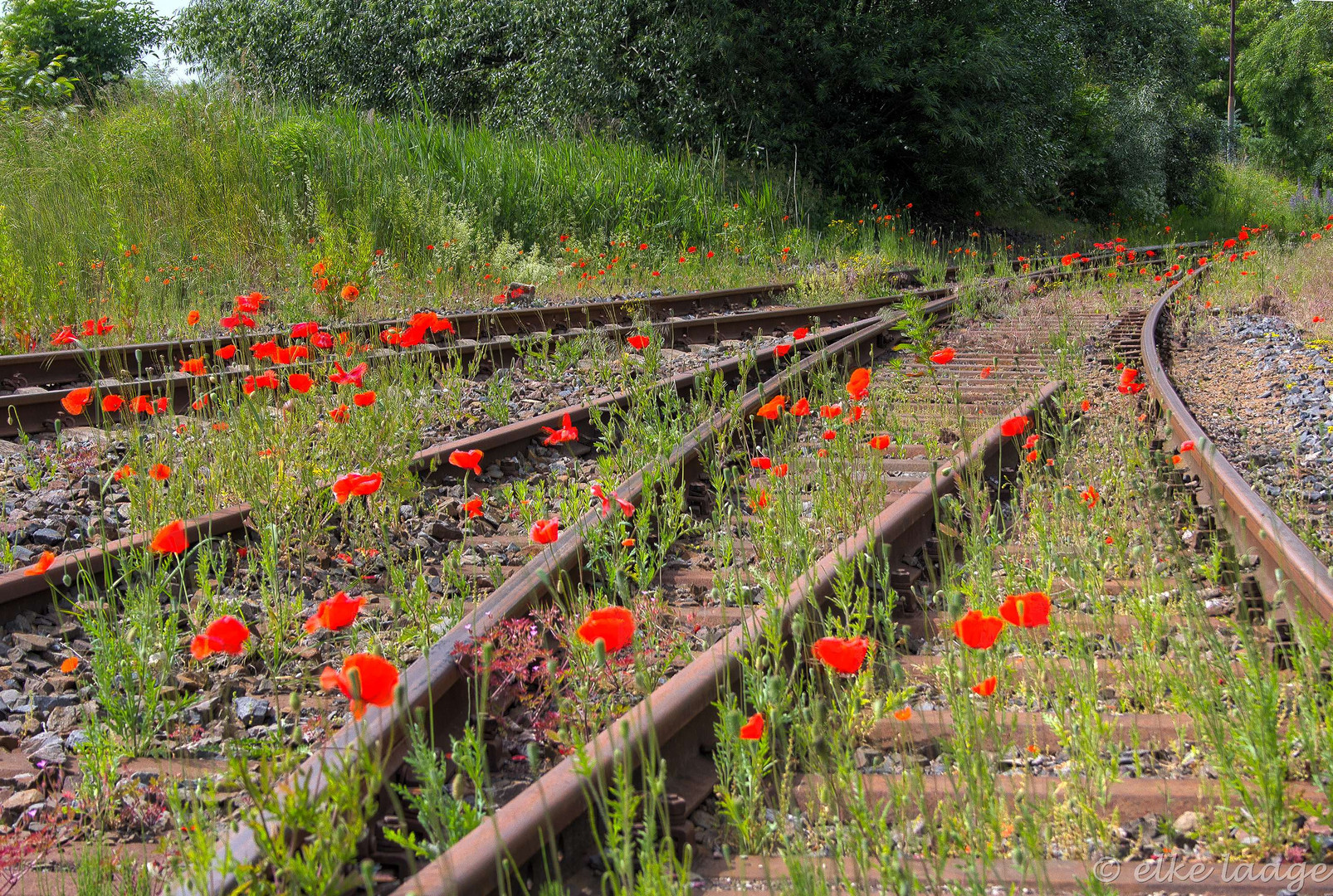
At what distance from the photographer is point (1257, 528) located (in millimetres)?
3088

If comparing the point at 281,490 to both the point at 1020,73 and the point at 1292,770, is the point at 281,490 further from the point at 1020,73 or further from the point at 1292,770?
the point at 1020,73

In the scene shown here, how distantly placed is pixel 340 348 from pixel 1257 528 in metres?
3.97

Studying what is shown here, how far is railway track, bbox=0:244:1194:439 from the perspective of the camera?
4957 millimetres

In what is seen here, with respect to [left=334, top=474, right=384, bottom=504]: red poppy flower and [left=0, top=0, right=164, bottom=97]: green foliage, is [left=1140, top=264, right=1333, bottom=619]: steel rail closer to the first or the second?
[left=334, top=474, right=384, bottom=504]: red poppy flower

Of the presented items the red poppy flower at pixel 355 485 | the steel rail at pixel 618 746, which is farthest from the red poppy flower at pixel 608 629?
the red poppy flower at pixel 355 485

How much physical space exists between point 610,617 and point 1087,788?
1071mm

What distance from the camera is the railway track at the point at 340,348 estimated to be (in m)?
4.96

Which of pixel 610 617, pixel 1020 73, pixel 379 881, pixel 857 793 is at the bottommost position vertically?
pixel 379 881

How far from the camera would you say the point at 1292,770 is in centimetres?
207

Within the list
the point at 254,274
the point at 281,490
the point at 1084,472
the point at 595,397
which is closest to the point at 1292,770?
the point at 1084,472

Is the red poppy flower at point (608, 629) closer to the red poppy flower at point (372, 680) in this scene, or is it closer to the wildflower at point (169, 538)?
the red poppy flower at point (372, 680)

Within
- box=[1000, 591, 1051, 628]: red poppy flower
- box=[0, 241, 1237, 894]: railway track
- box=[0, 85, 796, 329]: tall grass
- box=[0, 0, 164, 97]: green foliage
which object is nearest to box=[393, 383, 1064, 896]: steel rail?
box=[0, 241, 1237, 894]: railway track

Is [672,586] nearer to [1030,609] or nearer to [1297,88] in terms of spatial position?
[1030,609]

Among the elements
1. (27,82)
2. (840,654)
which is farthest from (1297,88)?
(840,654)
